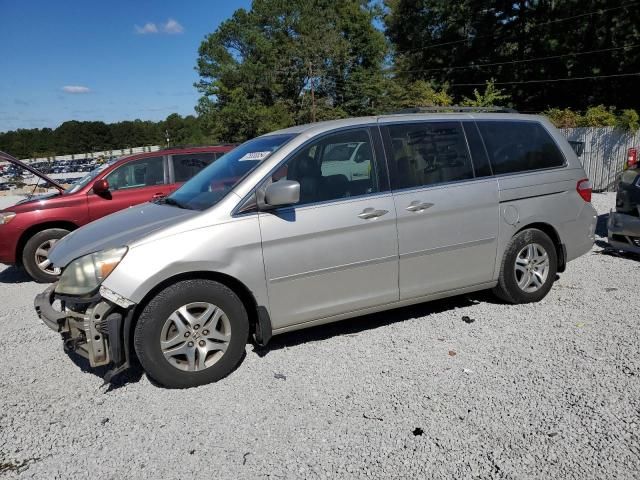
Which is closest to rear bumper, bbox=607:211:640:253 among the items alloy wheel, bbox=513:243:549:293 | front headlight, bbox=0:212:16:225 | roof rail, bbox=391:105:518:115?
alloy wheel, bbox=513:243:549:293

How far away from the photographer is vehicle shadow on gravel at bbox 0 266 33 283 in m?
7.44

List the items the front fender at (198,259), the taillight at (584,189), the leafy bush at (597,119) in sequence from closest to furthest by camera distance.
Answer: the front fender at (198,259)
the taillight at (584,189)
the leafy bush at (597,119)

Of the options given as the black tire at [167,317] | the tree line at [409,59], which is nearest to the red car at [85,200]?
the black tire at [167,317]

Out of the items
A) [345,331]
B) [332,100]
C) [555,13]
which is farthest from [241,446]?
[332,100]

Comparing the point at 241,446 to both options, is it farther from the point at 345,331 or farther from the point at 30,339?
the point at 30,339

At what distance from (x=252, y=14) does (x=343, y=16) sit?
10220mm

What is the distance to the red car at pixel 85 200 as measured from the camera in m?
6.96

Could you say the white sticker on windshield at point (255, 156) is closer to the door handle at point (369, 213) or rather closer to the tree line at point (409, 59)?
the door handle at point (369, 213)

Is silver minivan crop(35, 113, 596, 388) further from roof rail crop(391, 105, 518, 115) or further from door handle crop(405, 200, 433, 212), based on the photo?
roof rail crop(391, 105, 518, 115)

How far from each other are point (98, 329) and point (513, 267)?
142 inches

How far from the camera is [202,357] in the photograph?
3588mm

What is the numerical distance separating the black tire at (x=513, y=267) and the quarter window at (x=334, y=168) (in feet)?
5.15

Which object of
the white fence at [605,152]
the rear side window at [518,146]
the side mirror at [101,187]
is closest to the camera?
the rear side window at [518,146]

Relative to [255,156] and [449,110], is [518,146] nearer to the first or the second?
[449,110]
